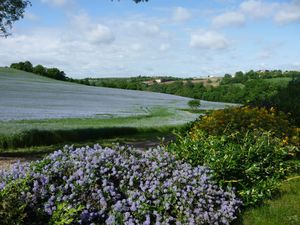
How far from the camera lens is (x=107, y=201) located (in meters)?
4.64

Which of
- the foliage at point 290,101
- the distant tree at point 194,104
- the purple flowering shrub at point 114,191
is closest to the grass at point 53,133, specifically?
the foliage at point 290,101

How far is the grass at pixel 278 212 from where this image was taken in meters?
5.25

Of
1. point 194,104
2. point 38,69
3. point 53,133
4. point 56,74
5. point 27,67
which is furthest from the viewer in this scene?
point 56,74

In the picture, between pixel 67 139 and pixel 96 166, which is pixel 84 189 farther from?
pixel 67 139

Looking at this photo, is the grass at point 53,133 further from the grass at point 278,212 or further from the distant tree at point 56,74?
the distant tree at point 56,74

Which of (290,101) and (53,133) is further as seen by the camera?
(53,133)

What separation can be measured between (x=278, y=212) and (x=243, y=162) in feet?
3.75

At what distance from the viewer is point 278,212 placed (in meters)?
5.54

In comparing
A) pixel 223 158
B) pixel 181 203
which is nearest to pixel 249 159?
pixel 223 158

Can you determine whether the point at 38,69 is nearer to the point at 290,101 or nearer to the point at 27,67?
the point at 27,67

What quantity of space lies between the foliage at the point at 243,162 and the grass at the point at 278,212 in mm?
165

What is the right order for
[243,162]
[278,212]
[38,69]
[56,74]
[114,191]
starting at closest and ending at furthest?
[114,191] → [278,212] → [243,162] → [38,69] → [56,74]

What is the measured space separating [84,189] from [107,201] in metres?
0.28

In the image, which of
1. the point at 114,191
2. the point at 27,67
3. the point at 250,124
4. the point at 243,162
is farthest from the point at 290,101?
the point at 27,67
